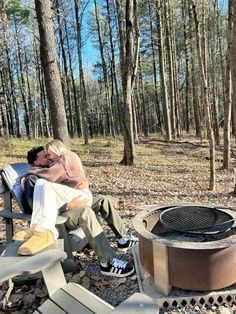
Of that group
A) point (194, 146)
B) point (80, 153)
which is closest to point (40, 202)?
→ point (80, 153)

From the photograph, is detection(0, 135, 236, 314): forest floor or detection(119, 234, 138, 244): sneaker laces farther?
detection(119, 234, 138, 244): sneaker laces

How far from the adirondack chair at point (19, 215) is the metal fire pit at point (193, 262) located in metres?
0.86

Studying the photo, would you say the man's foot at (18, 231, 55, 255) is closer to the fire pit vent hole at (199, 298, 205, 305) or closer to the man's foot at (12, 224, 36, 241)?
the man's foot at (12, 224, 36, 241)

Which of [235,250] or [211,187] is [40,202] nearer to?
[235,250]

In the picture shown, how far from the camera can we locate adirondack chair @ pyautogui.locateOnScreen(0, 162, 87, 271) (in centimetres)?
344

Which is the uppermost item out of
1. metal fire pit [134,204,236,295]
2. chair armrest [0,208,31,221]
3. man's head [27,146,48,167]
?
man's head [27,146,48,167]

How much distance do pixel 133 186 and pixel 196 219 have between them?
4925mm

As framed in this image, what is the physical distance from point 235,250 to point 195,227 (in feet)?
1.48

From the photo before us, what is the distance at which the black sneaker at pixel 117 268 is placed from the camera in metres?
3.38

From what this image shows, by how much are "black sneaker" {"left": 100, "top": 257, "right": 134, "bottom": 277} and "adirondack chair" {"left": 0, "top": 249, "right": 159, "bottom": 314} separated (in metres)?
0.69

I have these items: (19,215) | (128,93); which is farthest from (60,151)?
(128,93)

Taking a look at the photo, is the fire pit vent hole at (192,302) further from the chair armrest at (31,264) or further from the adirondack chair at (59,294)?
the chair armrest at (31,264)

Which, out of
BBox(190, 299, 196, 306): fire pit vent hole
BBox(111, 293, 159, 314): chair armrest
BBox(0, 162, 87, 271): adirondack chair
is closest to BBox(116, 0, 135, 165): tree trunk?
BBox(0, 162, 87, 271): adirondack chair

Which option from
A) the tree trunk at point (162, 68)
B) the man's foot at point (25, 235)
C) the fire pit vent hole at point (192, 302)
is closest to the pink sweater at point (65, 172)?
the man's foot at point (25, 235)
